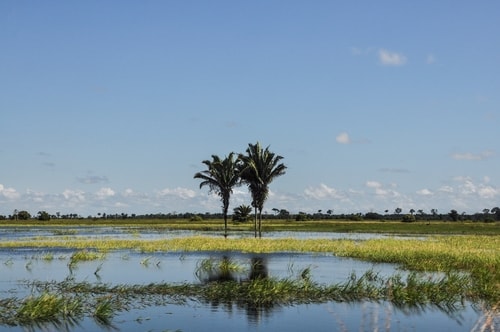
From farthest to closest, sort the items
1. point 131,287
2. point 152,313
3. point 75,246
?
point 75,246
point 131,287
point 152,313

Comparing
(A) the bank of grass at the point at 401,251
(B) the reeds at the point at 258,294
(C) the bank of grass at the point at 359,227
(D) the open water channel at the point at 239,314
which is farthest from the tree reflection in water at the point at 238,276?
(C) the bank of grass at the point at 359,227

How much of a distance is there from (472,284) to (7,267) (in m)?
29.0

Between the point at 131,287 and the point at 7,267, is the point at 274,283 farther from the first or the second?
the point at 7,267

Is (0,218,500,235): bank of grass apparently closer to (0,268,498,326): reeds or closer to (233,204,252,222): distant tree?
(233,204,252,222): distant tree

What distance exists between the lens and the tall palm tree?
267 ft

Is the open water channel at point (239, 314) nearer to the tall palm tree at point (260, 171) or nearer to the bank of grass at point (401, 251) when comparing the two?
the bank of grass at point (401, 251)

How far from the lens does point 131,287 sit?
28.9 metres

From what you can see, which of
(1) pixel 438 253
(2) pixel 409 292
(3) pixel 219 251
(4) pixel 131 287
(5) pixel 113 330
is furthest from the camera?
(3) pixel 219 251

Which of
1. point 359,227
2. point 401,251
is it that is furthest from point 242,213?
point 401,251

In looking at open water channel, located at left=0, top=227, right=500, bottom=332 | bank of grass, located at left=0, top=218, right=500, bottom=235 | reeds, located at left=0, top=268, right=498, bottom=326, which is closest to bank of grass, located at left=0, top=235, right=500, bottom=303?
reeds, located at left=0, top=268, right=498, bottom=326

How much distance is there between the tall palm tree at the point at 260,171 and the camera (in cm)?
8131

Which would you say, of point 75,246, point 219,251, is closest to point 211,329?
point 219,251

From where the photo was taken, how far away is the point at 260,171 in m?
81.8

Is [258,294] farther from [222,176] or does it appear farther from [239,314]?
[222,176]
